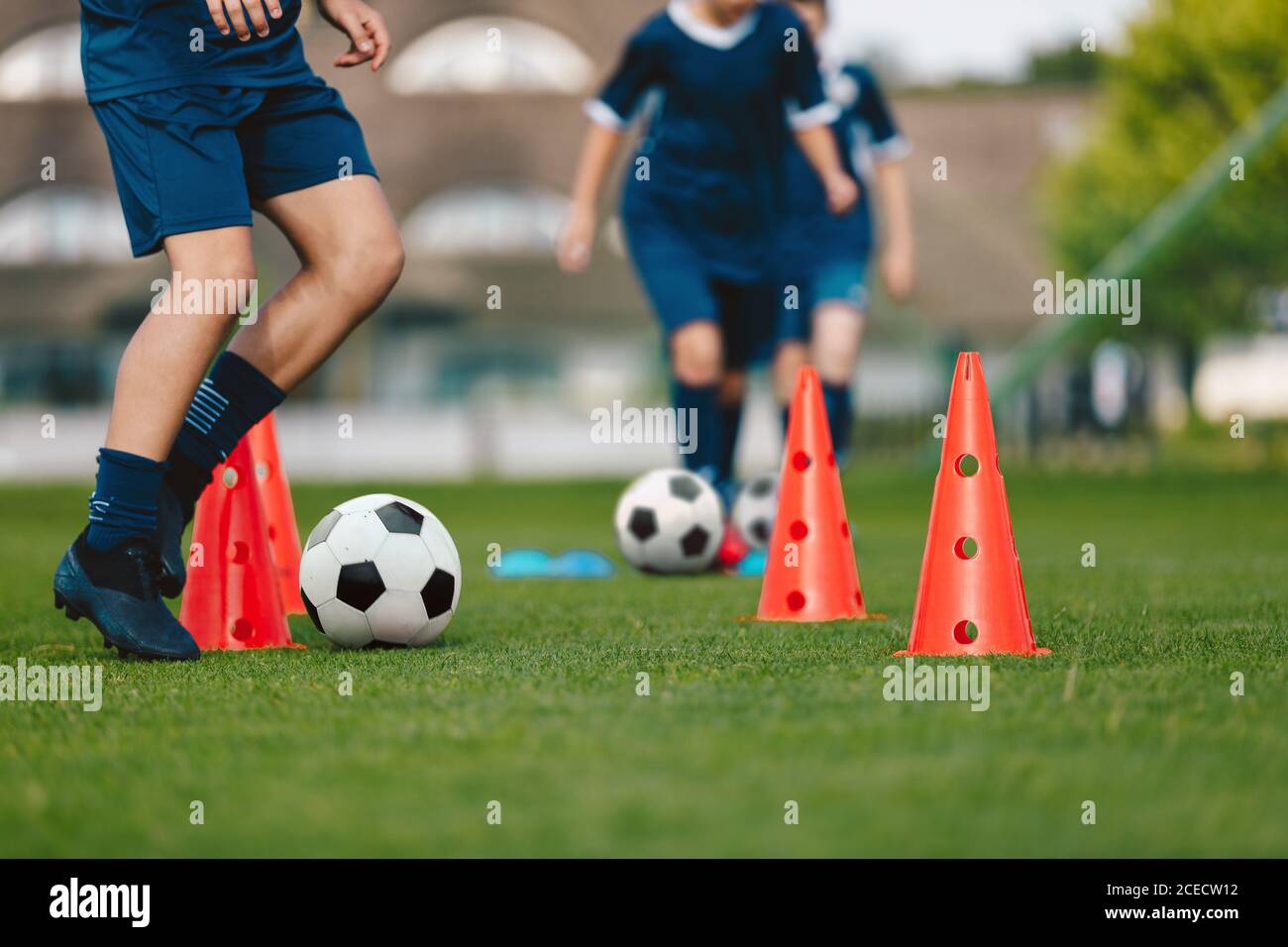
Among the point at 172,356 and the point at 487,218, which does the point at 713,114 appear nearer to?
the point at 172,356

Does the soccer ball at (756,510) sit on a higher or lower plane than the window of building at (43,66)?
lower

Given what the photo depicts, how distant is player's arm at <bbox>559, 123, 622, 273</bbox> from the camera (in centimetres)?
725

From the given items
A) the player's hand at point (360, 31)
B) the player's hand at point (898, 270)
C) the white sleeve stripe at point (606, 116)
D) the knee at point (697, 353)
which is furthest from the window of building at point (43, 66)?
the player's hand at point (360, 31)

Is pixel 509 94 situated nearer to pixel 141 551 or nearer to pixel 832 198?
pixel 832 198

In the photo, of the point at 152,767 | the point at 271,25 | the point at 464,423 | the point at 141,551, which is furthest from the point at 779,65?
the point at 464,423

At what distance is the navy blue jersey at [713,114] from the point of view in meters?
7.41

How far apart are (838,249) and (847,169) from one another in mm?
669

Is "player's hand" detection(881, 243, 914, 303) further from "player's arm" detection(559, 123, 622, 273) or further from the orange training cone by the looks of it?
the orange training cone

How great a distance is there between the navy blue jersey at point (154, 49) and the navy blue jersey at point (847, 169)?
436 centimetres

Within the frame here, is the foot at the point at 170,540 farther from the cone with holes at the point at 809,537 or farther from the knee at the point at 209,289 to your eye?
the cone with holes at the point at 809,537

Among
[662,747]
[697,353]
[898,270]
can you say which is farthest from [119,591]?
[898,270]

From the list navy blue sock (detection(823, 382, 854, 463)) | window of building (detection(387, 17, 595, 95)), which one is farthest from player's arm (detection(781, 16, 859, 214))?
window of building (detection(387, 17, 595, 95))

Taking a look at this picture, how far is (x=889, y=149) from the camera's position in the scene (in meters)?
8.66
